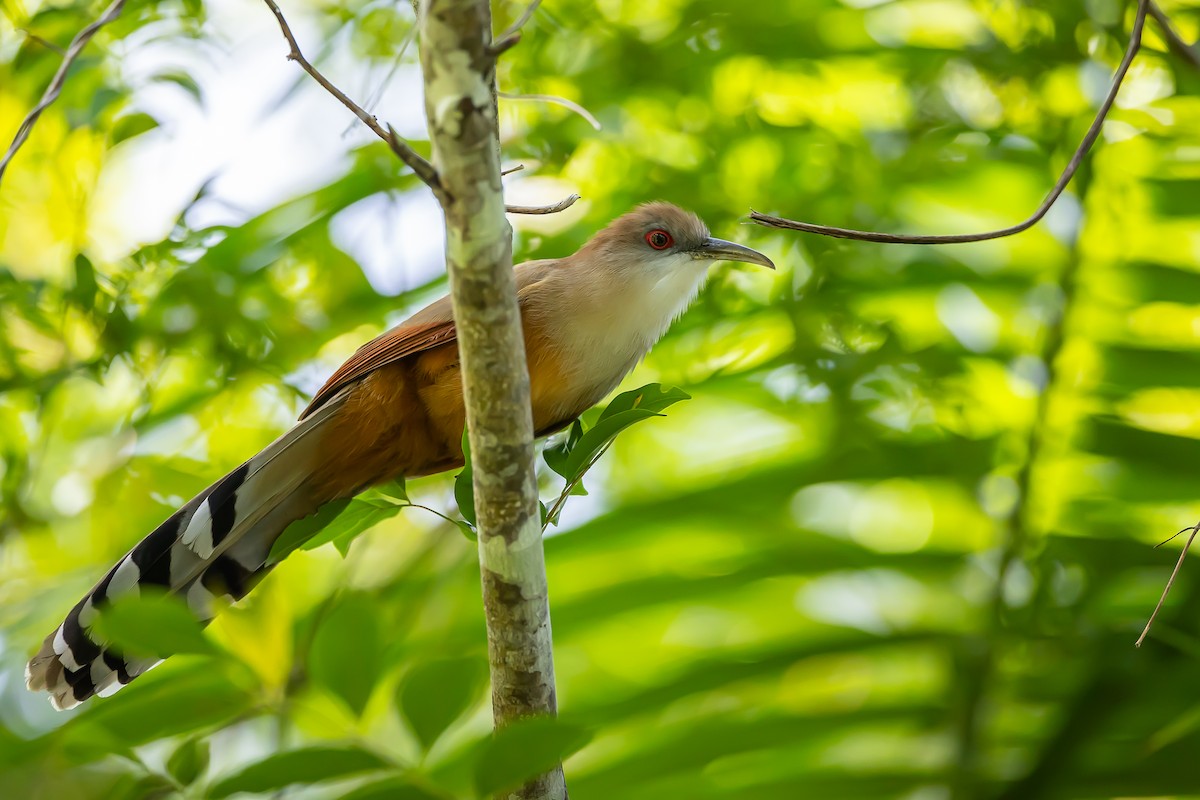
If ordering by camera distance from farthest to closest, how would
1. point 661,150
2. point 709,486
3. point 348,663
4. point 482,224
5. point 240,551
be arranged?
1. point 661,150
2. point 709,486
3. point 240,551
4. point 482,224
5. point 348,663

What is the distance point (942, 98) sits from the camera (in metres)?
2.56

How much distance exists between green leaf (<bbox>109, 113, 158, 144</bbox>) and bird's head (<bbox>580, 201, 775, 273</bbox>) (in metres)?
0.95

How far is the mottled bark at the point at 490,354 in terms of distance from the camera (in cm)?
99

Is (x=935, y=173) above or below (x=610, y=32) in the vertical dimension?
below

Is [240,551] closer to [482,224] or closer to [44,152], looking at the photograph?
[482,224]

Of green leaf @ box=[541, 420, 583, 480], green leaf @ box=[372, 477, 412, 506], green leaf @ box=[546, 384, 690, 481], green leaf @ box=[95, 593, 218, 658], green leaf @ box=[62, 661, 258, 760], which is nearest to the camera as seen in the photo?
green leaf @ box=[95, 593, 218, 658]

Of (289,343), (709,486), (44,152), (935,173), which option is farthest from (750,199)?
(44,152)

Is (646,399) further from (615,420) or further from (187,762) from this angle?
(187,762)

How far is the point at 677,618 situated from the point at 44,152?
6.29 ft

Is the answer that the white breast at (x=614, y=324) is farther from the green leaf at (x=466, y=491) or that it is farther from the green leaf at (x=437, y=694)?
the green leaf at (x=437, y=694)

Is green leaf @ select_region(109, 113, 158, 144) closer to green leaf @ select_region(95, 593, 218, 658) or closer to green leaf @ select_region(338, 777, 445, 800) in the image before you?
green leaf @ select_region(95, 593, 218, 658)

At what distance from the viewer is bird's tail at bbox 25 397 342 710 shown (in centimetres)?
168

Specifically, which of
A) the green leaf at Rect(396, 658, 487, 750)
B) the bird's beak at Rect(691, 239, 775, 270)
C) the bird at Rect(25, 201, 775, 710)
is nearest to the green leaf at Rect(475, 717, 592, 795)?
the green leaf at Rect(396, 658, 487, 750)

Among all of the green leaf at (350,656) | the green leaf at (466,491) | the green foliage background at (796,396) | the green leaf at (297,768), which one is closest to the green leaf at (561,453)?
the green leaf at (466,491)
